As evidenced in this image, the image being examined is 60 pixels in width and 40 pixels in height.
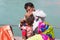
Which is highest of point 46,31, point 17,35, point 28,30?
point 46,31

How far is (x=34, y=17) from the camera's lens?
5934 mm

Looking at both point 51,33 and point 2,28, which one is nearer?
point 2,28

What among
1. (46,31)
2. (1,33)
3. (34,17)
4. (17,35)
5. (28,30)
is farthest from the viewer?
(17,35)

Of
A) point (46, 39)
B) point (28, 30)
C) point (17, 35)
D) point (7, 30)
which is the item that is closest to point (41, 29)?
point (46, 39)

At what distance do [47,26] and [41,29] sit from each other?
0.14 m

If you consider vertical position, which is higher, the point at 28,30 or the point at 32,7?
the point at 32,7

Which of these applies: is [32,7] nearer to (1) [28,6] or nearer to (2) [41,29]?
(1) [28,6]

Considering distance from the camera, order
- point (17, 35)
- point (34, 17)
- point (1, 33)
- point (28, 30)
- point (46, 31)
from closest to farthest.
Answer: point (1, 33) → point (46, 31) → point (34, 17) → point (28, 30) → point (17, 35)

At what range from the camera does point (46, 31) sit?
497cm

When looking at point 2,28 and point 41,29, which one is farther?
point 41,29

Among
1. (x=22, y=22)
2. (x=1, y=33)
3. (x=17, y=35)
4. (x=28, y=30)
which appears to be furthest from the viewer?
(x=17, y=35)

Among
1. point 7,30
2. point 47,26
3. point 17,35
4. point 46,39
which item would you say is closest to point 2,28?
point 7,30

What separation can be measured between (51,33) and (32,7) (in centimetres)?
183

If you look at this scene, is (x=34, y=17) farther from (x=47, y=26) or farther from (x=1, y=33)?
(x=1, y=33)
